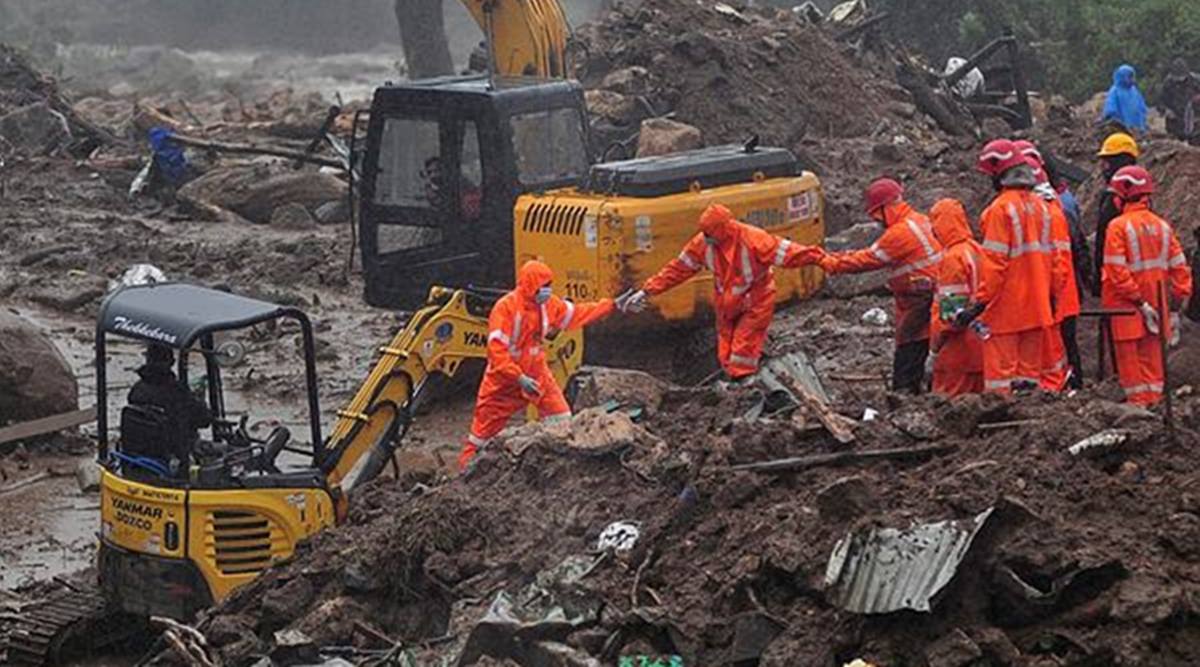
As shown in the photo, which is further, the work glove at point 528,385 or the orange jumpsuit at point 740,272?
the orange jumpsuit at point 740,272

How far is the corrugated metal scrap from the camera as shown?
793cm

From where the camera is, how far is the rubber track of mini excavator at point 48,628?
11.2 metres

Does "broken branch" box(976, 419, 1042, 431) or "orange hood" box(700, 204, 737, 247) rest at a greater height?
"orange hood" box(700, 204, 737, 247)

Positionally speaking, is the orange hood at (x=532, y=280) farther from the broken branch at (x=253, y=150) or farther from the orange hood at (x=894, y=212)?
the broken branch at (x=253, y=150)

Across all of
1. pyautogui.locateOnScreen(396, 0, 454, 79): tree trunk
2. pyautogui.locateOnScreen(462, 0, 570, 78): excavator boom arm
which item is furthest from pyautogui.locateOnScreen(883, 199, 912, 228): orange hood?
pyautogui.locateOnScreen(396, 0, 454, 79): tree trunk

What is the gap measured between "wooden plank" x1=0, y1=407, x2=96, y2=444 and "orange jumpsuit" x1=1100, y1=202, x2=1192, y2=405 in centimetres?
789

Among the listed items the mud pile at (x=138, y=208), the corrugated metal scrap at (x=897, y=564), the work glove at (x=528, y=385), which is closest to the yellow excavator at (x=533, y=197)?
the work glove at (x=528, y=385)

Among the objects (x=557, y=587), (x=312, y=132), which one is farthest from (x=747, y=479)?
(x=312, y=132)

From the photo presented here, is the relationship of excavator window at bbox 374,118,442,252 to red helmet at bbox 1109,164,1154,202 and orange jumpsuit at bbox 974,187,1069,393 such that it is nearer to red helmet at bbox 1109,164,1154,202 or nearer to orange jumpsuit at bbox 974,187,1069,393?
orange jumpsuit at bbox 974,187,1069,393

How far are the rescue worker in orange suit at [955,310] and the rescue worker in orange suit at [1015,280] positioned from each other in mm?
169

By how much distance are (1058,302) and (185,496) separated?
4.62 meters

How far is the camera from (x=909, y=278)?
12.8 metres

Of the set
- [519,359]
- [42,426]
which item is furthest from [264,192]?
[519,359]

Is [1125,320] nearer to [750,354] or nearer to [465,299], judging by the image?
[750,354]
